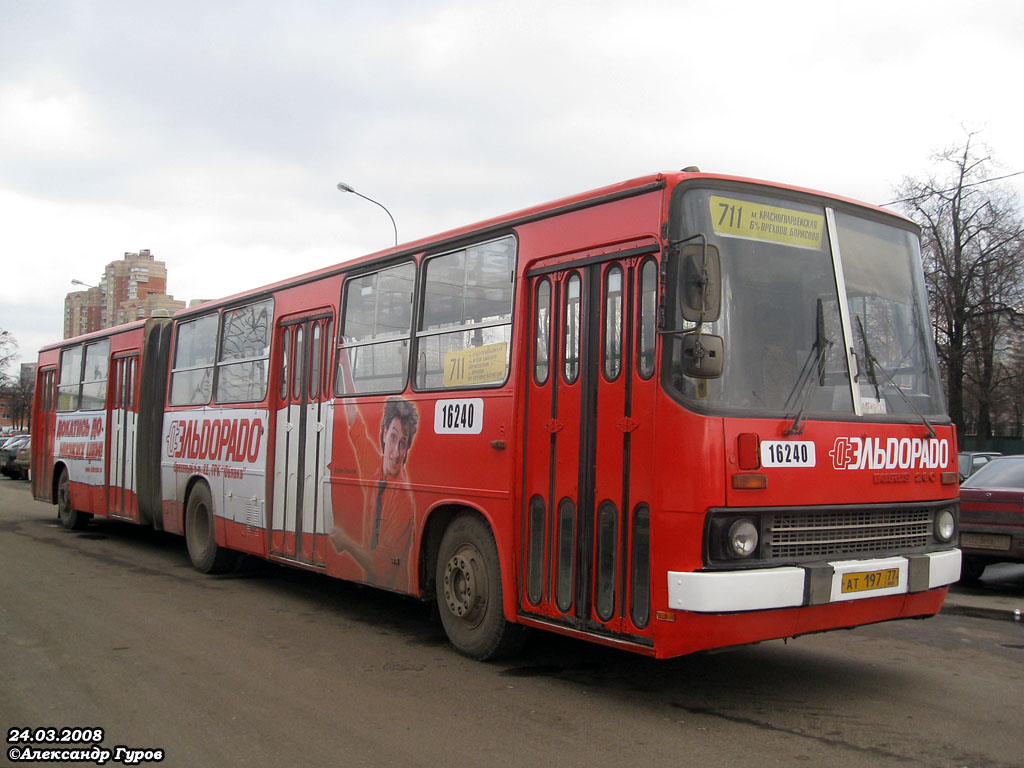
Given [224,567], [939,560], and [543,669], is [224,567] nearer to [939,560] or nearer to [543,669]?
[543,669]

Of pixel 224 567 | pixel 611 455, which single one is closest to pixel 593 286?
pixel 611 455

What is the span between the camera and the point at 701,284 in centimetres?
532

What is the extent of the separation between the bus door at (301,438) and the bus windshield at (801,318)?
4.74 m

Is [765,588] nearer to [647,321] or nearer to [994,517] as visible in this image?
[647,321]

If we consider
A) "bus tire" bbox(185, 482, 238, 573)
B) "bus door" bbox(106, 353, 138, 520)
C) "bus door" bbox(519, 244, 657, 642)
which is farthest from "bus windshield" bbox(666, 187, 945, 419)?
"bus door" bbox(106, 353, 138, 520)

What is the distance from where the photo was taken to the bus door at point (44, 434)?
17609 mm

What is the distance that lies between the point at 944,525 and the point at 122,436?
39.0 ft

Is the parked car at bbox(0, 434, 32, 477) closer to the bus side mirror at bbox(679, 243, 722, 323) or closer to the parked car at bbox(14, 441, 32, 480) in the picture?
the parked car at bbox(14, 441, 32, 480)

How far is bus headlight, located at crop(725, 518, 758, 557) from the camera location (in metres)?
5.32

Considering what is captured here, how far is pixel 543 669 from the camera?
687 cm

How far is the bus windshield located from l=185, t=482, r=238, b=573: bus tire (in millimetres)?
7677

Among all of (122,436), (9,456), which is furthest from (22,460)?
(122,436)

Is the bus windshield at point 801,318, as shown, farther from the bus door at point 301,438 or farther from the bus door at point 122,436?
the bus door at point 122,436

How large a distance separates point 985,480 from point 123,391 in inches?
Answer: 473
